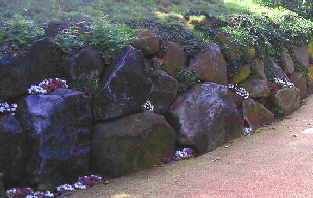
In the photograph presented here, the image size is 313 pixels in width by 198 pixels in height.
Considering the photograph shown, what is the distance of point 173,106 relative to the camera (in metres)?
6.40

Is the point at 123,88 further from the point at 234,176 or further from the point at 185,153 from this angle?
the point at 234,176

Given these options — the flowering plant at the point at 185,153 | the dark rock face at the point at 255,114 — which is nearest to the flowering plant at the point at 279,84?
the dark rock face at the point at 255,114

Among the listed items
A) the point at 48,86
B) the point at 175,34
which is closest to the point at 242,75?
the point at 175,34

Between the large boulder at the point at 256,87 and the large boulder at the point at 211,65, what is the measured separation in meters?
0.69

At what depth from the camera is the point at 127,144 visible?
17.1 ft

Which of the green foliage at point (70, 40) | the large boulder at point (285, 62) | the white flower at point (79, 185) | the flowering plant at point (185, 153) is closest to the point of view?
the white flower at point (79, 185)

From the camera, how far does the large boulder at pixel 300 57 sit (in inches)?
396

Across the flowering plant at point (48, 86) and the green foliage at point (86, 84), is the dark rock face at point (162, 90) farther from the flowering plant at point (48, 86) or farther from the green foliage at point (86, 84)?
the flowering plant at point (48, 86)

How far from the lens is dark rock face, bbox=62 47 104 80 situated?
17.9 feet

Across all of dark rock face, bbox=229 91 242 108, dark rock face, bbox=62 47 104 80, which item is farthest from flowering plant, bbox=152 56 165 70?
dark rock face, bbox=229 91 242 108

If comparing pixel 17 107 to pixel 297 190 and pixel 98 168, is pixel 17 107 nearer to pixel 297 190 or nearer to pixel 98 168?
pixel 98 168

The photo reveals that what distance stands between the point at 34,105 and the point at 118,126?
1.20 metres

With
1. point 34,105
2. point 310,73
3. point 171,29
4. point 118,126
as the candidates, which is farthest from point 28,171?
point 310,73

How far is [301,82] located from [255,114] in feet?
10.4
